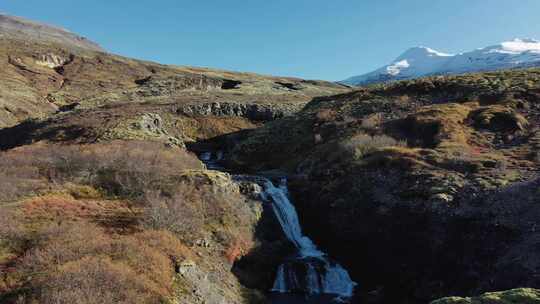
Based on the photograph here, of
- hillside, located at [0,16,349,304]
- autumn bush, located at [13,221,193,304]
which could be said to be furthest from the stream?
autumn bush, located at [13,221,193,304]

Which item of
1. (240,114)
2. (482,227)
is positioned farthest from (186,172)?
(240,114)

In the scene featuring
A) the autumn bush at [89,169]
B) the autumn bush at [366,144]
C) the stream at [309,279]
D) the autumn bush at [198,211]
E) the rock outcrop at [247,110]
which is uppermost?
the rock outcrop at [247,110]

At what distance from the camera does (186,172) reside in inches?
1190

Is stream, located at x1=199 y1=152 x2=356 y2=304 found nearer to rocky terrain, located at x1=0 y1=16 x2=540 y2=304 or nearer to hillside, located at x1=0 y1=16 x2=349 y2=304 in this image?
rocky terrain, located at x1=0 y1=16 x2=540 y2=304

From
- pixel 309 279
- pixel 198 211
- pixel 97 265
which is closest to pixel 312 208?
pixel 309 279

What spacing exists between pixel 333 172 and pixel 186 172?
13.0 m

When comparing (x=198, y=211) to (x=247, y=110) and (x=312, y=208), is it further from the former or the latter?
(x=247, y=110)

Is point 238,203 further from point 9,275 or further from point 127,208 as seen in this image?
point 9,275

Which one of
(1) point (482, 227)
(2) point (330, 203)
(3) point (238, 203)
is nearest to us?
(1) point (482, 227)

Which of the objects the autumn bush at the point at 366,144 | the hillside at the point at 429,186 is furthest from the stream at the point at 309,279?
the autumn bush at the point at 366,144

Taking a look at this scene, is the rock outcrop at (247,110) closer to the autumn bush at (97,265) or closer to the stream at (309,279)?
the stream at (309,279)

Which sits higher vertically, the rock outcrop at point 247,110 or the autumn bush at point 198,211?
the rock outcrop at point 247,110

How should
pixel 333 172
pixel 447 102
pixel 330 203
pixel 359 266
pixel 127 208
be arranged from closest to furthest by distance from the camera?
1. pixel 127 208
2. pixel 359 266
3. pixel 330 203
4. pixel 333 172
5. pixel 447 102

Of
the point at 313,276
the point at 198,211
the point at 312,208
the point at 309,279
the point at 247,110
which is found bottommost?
the point at 309,279
